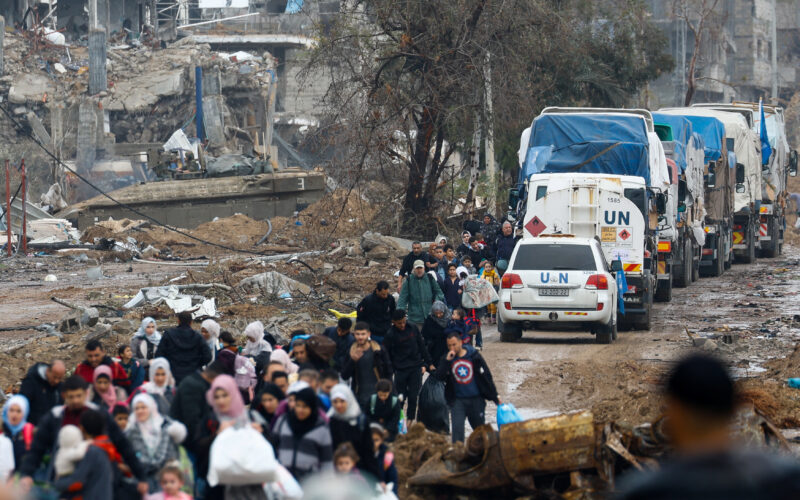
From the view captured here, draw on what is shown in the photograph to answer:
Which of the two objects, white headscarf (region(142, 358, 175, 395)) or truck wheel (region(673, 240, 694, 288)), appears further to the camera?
truck wheel (region(673, 240, 694, 288))

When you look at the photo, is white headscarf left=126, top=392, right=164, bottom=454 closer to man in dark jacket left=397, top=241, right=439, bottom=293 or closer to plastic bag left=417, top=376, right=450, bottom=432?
plastic bag left=417, top=376, right=450, bottom=432

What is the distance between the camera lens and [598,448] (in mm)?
8570

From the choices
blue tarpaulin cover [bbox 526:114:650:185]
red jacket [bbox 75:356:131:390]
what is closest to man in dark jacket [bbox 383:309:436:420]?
red jacket [bbox 75:356:131:390]

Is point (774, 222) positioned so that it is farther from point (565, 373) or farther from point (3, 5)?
point (3, 5)

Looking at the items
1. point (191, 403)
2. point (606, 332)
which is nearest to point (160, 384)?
point (191, 403)

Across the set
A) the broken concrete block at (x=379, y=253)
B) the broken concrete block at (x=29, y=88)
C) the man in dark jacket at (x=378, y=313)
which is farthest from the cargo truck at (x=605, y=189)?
the broken concrete block at (x=29, y=88)

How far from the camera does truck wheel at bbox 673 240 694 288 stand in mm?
26166

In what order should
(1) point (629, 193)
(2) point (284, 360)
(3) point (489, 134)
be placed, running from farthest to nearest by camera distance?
(3) point (489, 134) → (1) point (629, 193) → (2) point (284, 360)

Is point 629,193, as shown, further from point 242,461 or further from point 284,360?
point 242,461

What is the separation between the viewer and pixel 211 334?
11.9 m

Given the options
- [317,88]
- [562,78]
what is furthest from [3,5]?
[562,78]

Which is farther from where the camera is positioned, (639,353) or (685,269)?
(685,269)

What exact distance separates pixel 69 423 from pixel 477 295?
29.8 feet

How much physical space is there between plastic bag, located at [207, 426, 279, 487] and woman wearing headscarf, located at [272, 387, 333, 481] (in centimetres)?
37
